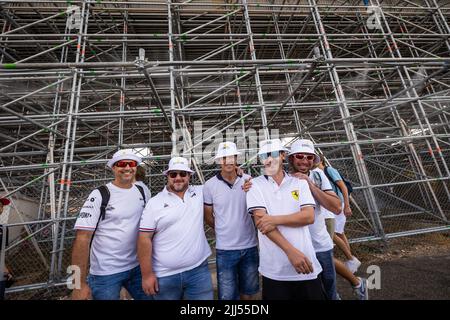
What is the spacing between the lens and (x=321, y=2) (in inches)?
310

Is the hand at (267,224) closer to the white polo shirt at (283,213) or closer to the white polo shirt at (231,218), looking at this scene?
the white polo shirt at (283,213)

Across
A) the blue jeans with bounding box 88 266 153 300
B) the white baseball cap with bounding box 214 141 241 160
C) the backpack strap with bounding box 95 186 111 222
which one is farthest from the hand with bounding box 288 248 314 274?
the backpack strap with bounding box 95 186 111 222

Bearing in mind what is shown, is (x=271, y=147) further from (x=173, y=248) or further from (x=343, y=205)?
(x=343, y=205)

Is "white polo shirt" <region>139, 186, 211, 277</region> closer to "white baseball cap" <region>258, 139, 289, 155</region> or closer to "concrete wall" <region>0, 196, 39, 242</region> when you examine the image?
"white baseball cap" <region>258, 139, 289, 155</region>

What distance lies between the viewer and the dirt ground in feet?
10.8

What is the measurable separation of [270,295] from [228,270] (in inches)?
21.7

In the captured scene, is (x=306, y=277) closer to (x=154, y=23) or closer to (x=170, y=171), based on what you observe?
(x=170, y=171)

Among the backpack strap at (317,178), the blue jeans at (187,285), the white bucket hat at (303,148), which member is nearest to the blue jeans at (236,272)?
the blue jeans at (187,285)

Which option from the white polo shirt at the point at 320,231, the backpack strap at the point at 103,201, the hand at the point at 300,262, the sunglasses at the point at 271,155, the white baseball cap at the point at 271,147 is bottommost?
the hand at the point at 300,262

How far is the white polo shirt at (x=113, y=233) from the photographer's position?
1.97m

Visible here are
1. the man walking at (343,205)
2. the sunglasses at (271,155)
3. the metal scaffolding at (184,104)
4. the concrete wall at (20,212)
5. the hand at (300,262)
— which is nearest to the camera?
the hand at (300,262)

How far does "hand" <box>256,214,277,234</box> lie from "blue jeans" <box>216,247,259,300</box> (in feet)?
2.15

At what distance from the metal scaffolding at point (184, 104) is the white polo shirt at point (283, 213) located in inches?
101

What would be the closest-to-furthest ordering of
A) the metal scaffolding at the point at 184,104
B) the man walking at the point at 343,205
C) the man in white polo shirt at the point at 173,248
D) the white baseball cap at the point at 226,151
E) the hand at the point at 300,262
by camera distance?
1. the hand at the point at 300,262
2. the man in white polo shirt at the point at 173,248
3. the white baseball cap at the point at 226,151
4. the man walking at the point at 343,205
5. the metal scaffolding at the point at 184,104
